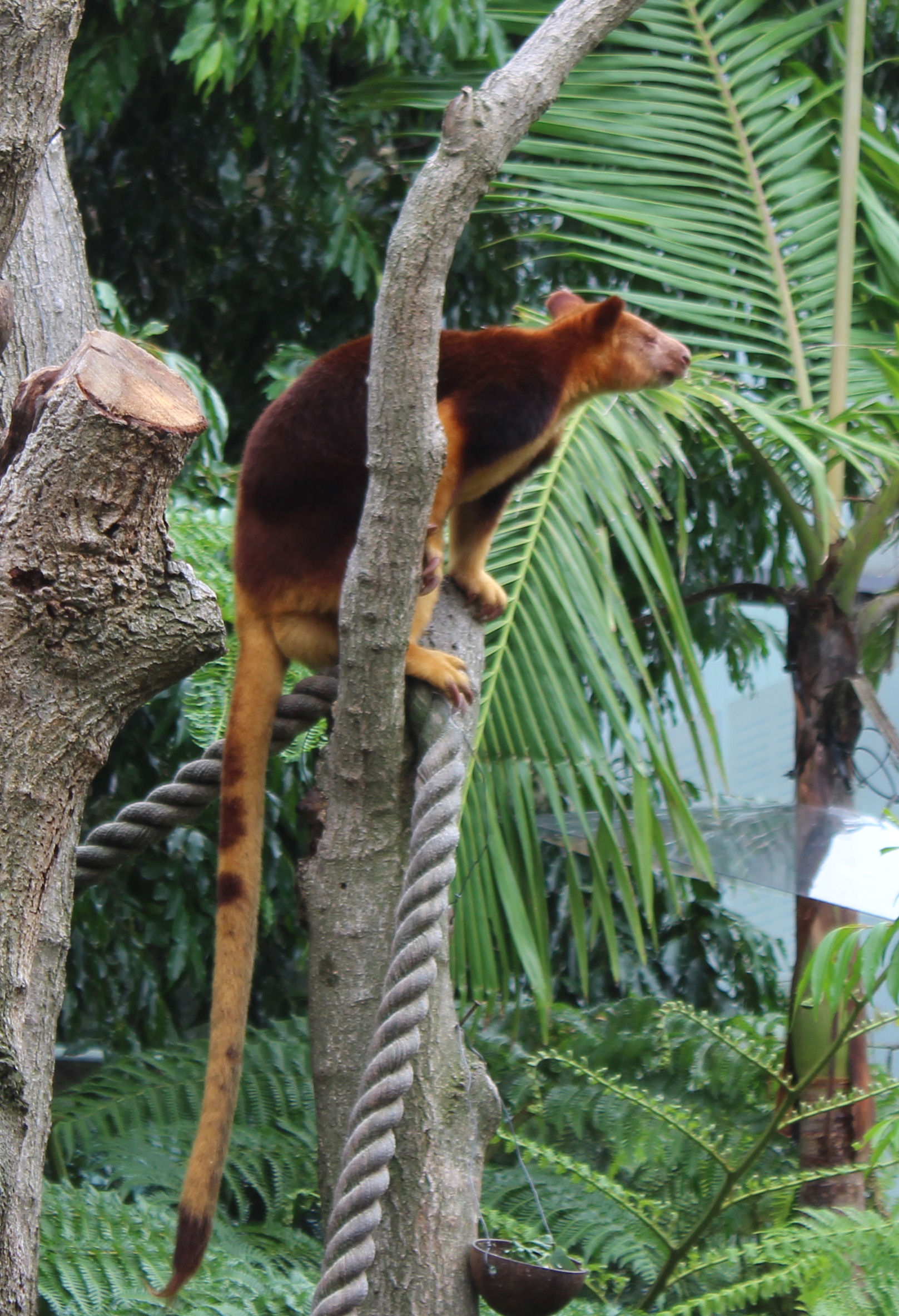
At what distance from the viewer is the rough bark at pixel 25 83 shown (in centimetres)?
168

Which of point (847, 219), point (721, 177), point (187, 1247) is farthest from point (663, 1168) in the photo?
point (721, 177)

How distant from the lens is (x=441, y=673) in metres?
1.93

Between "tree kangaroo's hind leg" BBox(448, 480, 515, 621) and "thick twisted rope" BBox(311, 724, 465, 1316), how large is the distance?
894 millimetres

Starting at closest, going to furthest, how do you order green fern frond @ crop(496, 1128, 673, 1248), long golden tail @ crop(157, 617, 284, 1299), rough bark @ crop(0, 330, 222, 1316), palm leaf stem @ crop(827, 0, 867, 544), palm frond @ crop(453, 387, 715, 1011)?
rough bark @ crop(0, 330, 222, 1316)
long golden tail @ crop(157, 617, 284, 1299)
green fern frond @ crop(496, 1128, 673, 1248)
palm frond @ crop(453, 387, 715, 1011)
palm leaf stem @ crop(827, 0, 867, 544)

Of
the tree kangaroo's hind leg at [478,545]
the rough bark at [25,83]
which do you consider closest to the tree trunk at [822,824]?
the tree kangaroo's hind leg at [478,545]

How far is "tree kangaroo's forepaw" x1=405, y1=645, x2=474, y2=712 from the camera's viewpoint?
1.92m

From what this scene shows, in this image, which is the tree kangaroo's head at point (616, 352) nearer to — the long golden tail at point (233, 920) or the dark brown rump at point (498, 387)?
the dark brown rump at point (498, 387)

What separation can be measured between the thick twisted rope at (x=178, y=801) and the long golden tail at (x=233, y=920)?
5 centimetres

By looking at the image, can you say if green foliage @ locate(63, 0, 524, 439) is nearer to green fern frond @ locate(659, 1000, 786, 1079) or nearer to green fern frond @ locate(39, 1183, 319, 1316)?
green fern frond @ locate(659, 1000, 786, 1079)

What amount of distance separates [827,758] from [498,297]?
7.23ft

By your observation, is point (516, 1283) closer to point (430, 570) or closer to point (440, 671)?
point (440, 671)

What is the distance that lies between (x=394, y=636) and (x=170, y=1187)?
1.99 metres

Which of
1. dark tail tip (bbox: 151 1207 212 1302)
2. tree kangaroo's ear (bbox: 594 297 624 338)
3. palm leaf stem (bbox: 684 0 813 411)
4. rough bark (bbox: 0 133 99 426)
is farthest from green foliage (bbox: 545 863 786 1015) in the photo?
dark tail tip (bbox: 151 1207 212 1302)

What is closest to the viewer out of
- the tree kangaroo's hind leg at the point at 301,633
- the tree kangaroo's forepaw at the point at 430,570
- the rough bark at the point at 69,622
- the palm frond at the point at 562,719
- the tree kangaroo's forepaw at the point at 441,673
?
the rough bark at the point at 69,622
